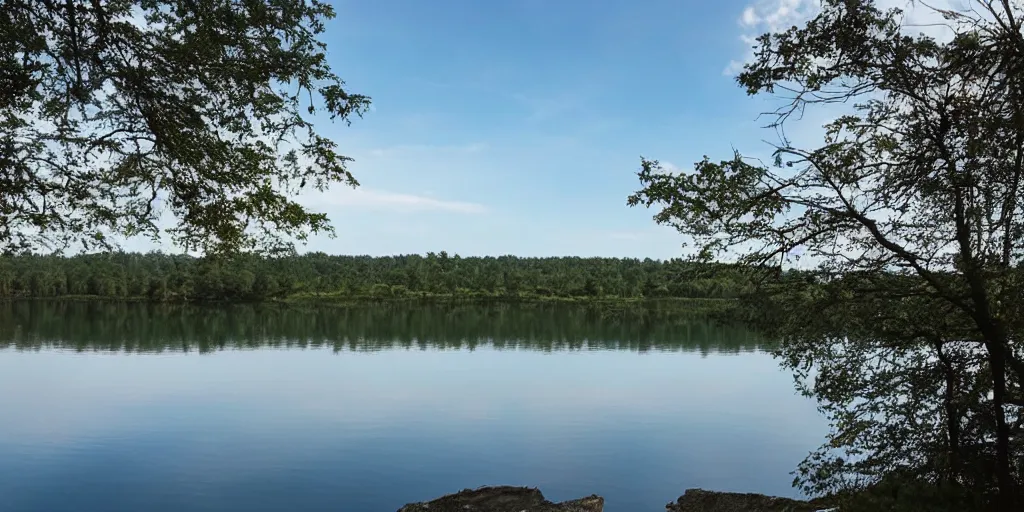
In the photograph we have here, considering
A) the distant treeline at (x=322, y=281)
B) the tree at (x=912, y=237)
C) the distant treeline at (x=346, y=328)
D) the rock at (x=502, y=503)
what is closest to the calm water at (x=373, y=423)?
the distant treeline at (x=346, y=328)

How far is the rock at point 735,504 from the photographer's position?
11883 mm

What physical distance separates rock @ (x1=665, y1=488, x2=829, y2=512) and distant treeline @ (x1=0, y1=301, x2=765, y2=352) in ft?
66.1

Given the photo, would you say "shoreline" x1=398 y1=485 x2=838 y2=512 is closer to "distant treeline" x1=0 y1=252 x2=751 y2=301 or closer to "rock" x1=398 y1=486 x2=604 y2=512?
"rock" x1=398 y1=486 x2=604 y2=512

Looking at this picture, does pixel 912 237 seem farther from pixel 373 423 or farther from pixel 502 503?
pixel 373 423

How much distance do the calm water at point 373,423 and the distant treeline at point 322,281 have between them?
1787 inches

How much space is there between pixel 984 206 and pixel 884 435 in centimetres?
303

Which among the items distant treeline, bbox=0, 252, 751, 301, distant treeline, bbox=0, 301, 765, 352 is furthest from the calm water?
distant treeline, bbox=0, 252, 751, 301

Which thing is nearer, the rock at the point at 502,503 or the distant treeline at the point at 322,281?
the rock at the point at 502,503

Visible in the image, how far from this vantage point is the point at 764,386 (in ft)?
102

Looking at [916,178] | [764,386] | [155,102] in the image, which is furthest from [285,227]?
[764,386]

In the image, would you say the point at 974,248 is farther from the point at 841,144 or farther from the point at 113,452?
the point at 113,452

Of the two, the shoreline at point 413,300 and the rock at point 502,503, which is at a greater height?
the shoreline at point 413,300

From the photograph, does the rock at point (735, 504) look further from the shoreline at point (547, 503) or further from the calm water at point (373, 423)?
the calm water at point (373, 423)

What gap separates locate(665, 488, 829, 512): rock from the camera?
A: 11.9 m
